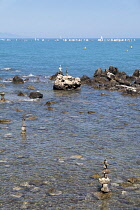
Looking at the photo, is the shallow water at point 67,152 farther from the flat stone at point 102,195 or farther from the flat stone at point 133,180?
the flat stone at point 133,180

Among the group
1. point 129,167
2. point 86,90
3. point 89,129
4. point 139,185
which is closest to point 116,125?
point 89,129

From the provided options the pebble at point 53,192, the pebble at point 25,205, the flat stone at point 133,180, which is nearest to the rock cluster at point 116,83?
the flat stone at point 133,180

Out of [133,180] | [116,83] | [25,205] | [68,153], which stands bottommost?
[25,205]

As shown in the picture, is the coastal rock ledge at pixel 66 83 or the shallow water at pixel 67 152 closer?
the shallow water at pixel 67 152

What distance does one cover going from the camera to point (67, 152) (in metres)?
38.8

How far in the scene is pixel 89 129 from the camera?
4828cm

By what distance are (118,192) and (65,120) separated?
24964mm

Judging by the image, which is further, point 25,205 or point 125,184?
point 125,184

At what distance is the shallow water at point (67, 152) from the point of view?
2820 centimetres

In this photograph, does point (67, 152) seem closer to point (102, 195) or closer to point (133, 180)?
point (133, 180)

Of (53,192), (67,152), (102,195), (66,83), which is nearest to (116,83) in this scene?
(66,83)

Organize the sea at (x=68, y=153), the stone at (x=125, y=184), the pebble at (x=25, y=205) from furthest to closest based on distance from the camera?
the stone at (x=125, y=184) < the sea at (x=68, y=153) < the pebble at (x=25, y=205)

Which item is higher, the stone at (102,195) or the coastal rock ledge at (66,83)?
the coastal rock ledge at (66,83)

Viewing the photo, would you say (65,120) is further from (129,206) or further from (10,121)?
(129,206)
